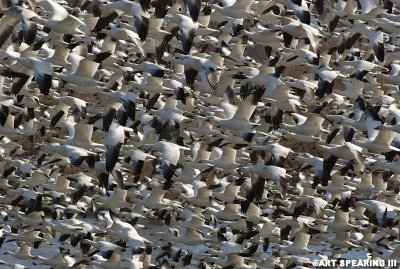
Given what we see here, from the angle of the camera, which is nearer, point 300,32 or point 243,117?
point 300,32

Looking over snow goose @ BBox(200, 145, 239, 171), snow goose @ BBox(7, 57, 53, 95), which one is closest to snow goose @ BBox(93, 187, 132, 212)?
snow goose @ BBox(200, 145, 239, 171)

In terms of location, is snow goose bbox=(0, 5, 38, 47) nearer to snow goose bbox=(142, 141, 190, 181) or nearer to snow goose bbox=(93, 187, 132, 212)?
snow goose bbox=(142, 141, 190, 181)

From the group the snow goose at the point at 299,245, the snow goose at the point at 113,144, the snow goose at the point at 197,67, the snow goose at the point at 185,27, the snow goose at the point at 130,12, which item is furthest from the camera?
the snow goose at the point at 299,245

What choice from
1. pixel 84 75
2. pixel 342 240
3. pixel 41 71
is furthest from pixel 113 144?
pixel 342 240

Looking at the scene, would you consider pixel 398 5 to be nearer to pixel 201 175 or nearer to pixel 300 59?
pixel 300 59

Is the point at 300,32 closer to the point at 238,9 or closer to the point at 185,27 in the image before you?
the point at 238,9

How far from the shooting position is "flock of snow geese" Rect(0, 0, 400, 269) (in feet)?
59.6

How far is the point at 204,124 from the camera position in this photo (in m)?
21.2

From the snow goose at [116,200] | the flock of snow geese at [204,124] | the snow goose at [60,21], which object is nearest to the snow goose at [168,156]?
the flock of snow geese at [204,124]

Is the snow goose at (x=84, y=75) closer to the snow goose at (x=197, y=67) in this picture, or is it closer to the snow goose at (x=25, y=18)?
the snow goose at (x=197, y=67)

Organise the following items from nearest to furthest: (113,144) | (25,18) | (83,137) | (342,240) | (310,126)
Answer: (25,18)
(113,144)
(83,137)
(310,126)
(342,240)

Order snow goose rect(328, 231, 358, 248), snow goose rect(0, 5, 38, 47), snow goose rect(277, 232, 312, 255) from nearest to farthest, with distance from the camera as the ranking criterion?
snow goose rect(0, 5, 38, 47) → snow goose rect(277, 232, 312, 255) → snow goose rect(328, 231, 358, 248)

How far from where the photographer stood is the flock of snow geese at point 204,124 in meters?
18.2

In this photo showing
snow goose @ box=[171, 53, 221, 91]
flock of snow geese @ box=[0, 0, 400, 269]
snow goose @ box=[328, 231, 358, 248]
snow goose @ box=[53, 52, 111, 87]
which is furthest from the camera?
snow goose @ box=[328, 231, 358, 248]
